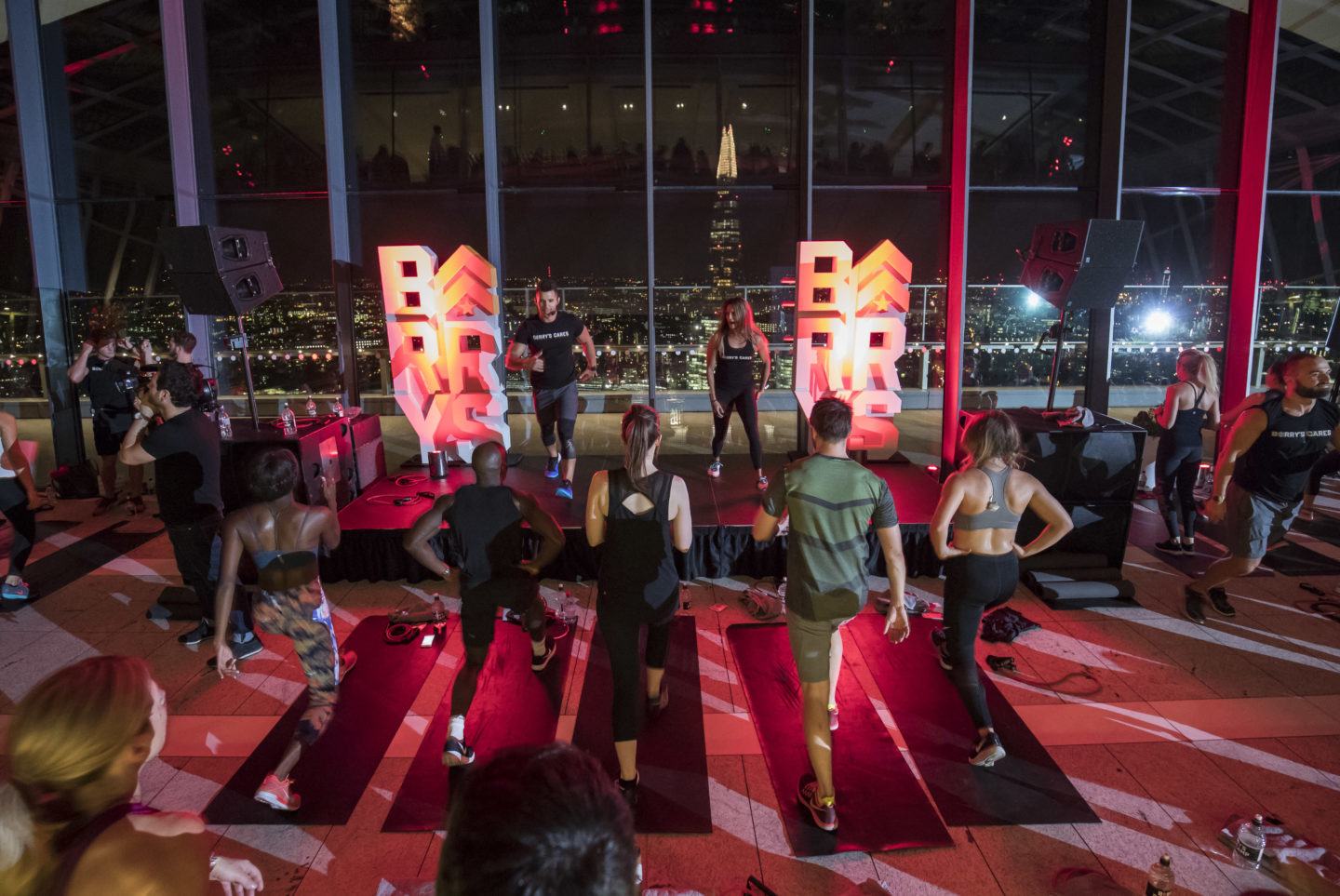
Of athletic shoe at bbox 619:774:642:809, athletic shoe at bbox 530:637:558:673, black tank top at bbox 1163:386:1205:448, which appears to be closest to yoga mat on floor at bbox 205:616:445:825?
athletic shoe at bbox 530:637:558:673

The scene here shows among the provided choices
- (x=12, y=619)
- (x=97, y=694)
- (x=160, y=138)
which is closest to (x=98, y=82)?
(x=160, y=138)

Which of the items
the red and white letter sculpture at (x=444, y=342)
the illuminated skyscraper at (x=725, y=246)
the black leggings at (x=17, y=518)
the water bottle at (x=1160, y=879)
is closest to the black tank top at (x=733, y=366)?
the red and white letter sculpture at (x=444, y=342)

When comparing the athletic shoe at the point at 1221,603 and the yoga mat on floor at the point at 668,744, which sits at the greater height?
the athletic shoe at the point at 1221,603

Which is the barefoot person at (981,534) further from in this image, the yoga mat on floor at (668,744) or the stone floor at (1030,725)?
the yoga mat on floor at (668,744)

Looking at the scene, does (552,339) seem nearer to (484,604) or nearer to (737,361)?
(737,361)

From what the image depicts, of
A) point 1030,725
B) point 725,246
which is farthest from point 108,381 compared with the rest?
point 725,246

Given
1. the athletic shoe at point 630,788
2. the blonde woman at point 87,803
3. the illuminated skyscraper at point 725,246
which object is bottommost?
the athletic shoe at point 630,788

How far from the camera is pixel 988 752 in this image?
Result: 367 centimetres

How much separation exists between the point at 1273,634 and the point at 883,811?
3.71m

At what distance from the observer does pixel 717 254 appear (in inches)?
585

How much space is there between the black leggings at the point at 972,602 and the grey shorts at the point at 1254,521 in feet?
8.27

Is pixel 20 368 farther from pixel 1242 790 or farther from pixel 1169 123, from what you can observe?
pixel 1169 123

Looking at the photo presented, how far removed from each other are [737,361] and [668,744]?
3.85 m

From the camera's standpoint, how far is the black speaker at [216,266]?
6168 millimetres
